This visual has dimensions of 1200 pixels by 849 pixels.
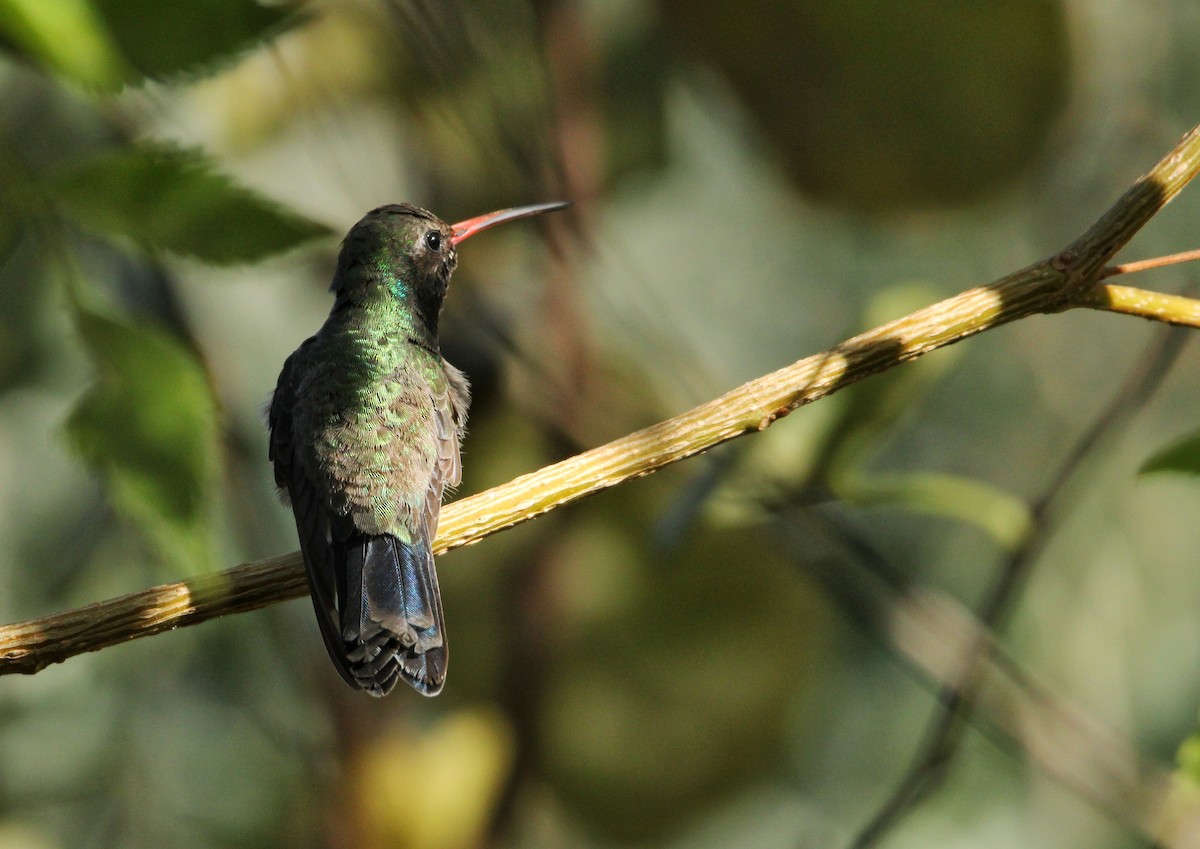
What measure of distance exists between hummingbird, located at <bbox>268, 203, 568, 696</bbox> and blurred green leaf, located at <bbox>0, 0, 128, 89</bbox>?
23.8 inches

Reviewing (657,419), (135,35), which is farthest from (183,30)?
(657,419)

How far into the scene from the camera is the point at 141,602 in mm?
1246

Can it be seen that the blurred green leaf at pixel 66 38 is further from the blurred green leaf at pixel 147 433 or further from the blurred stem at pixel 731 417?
the blurred stem at pixel 731 417

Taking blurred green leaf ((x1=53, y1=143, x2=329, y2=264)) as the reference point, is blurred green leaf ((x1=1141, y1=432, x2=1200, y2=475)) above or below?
below

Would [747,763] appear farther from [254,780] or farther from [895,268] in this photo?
[895,268]

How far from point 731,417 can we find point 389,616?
0.53 metres

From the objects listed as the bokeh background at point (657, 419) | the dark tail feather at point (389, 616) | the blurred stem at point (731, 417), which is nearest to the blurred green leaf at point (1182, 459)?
the blurred stem at point (731, 417)

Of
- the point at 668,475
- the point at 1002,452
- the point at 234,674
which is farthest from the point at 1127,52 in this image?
the point at 234,674

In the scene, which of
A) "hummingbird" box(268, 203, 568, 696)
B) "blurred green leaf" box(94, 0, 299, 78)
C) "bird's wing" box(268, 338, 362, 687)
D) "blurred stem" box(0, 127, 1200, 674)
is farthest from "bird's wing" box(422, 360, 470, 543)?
"blurred green leaf" box(94, 0, 299, 78)

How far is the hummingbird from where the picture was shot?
4.98ft

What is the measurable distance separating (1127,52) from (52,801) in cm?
336

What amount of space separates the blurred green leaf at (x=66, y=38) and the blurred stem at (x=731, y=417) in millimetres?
486

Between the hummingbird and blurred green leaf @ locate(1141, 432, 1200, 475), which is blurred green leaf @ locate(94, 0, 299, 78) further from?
blurred green leaf @ locate(1141, 432, 1200, 475)

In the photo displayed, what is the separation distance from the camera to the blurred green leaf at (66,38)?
109 centimetres
